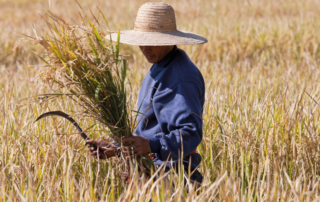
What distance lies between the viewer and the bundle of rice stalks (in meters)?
1.28

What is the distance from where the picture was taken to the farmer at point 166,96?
1296 millimetres

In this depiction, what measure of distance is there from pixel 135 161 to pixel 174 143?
0.18 meters

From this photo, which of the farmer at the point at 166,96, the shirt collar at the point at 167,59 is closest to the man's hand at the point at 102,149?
the farmer at the point at 166,96

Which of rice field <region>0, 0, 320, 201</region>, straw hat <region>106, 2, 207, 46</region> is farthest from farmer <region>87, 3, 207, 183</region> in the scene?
rice field <region>0, 0, 320, 201</region>

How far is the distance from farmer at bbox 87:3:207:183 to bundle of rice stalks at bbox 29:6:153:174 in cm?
9

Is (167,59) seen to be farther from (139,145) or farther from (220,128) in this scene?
(220,128)

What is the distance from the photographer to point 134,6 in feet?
29.1

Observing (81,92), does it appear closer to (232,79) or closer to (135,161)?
(135,161)

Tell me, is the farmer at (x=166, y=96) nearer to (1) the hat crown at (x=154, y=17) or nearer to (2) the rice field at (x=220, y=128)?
(1) the hat crown at (x=154, y=17)

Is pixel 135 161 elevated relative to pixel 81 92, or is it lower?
lower

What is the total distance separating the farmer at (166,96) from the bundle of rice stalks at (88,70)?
0.29ft

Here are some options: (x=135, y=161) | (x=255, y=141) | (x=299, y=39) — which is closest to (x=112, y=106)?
A: (x=135, y=161)

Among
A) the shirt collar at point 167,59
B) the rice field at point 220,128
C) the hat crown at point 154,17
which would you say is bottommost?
the rice field at point 220,128

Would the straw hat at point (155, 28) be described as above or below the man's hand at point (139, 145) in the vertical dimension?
above
